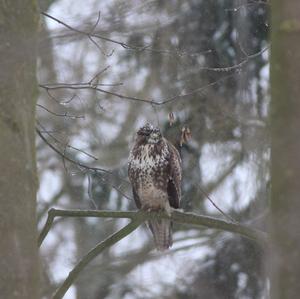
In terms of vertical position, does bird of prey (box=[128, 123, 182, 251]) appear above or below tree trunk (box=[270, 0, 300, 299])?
below

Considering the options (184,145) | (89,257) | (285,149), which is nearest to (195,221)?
(89,257)

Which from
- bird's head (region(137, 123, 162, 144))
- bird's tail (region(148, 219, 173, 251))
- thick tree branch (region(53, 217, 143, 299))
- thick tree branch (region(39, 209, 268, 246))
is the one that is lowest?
bird's tail (region(148, 219, 173, 251))

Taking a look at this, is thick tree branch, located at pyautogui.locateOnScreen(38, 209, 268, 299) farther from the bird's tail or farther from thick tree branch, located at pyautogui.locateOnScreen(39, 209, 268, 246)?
→ the bird's tail

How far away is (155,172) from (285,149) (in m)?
4.03

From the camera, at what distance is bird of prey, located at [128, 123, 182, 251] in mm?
5871

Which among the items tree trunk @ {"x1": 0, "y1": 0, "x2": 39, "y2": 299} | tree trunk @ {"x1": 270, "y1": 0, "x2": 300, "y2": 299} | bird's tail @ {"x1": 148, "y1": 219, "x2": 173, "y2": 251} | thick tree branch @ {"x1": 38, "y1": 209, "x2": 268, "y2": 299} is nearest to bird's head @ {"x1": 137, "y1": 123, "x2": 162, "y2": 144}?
bird's tail @ {"x1": 148, "y1": 219, "x2": 173, "y2": 251}

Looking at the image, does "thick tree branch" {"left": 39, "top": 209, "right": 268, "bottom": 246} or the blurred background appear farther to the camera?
the blurred background

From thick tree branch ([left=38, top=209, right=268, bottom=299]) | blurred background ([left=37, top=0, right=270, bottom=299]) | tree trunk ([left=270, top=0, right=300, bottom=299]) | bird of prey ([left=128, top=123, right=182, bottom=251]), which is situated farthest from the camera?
blurred background ([left=37, top=0, right=270, bottom=299])

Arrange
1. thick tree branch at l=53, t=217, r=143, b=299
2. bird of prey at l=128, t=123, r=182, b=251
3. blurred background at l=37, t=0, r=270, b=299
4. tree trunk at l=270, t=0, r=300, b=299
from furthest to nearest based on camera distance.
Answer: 1. blurred background at l=37, t=0, r=270, b=299
2. bird of prey at l=128, t=123, r=182, b=251
3. thick tree branch at l=53, t=217, r=143, b=299
4. tree trunk at l=270, t=0, r=300, b=299

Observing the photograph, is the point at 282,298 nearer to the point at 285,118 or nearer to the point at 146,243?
the point at 285,118

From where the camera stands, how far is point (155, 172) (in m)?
5.89

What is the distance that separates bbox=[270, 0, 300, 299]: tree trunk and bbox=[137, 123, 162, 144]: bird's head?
12.8 ft

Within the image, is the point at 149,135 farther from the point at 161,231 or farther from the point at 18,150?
the point at 18,150

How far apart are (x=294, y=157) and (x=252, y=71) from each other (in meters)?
8.01
